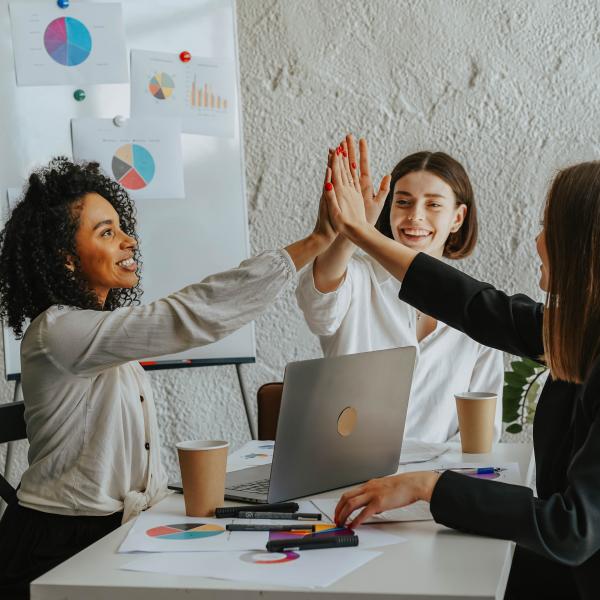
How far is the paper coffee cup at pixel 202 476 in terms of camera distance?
105 cm

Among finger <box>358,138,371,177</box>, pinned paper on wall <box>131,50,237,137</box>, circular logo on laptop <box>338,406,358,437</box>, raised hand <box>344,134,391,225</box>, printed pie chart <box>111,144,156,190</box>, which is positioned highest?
pinned paper on wall <box>131,50,237,137</box>

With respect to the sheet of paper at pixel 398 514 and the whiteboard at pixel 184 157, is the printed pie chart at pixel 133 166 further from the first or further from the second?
the sheet of paper at pixel 398 514

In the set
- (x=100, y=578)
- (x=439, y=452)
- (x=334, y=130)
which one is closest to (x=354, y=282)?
(x=439, y=452)

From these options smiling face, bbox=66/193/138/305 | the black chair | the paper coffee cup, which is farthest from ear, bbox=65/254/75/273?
the paper coffee cup

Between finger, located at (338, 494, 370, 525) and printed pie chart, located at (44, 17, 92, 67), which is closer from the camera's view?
finger, located at (338, 494, 370, 525)

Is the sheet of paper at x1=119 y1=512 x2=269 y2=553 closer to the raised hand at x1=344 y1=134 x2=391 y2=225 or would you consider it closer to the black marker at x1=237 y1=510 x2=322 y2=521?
the black marker at x1=237 y1=510 x2=322 y2=521

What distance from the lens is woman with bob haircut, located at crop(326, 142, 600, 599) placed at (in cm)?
92

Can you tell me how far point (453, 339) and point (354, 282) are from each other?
27 cm

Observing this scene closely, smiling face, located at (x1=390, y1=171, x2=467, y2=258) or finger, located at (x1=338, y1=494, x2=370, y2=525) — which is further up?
smiling face, located at (x1=390, y1=171, x2=467, y2=258)

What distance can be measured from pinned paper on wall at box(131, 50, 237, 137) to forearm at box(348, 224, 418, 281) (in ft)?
3.37

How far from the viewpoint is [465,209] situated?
214 cm

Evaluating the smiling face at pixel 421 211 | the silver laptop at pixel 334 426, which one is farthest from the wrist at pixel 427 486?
the smiling face at pixel 421 211

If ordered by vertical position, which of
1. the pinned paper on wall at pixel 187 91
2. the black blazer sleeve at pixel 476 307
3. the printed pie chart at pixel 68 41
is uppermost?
the printed pie chart at pixel 68 41

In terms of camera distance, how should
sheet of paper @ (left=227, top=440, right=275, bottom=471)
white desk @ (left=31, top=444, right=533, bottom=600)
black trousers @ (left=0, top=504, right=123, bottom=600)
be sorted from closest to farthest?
1. white desk @ (left=31, top=444, right=533, bottom=600)
2. black trousers @ (left=0, top=504, right=123, bottom=600)
3. sheet of paper @ (left=227, top=440, right=275, bottom=471)
